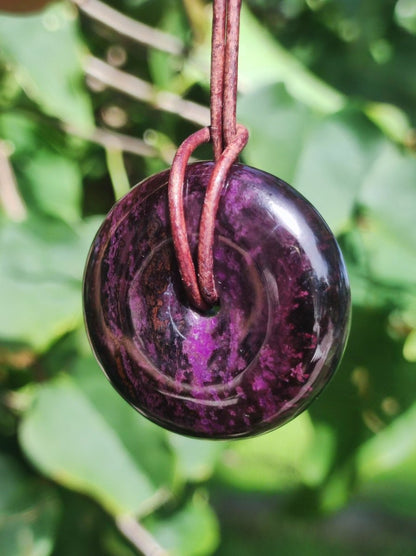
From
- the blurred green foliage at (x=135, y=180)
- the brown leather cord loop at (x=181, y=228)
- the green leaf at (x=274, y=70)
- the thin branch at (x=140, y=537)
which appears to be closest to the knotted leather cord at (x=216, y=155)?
the brown leather cord loop at (x=181, y=228)

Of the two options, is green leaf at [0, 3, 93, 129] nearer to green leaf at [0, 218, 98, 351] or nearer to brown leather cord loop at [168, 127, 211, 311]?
green leaf at [0, 218, 98, 351]

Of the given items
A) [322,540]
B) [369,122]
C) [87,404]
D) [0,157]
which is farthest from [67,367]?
[322,540]

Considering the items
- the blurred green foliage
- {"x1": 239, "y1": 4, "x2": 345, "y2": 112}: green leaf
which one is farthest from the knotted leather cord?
{"x1": 239, "y1": 4, "x2": 345, "y2": 112}: green leaf

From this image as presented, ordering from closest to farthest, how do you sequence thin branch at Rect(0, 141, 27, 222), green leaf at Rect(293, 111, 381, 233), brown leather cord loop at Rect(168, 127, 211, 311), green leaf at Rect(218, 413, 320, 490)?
1. brown leather cord loop at Rect(168, 127, 211, 311)
2. green leaf at Rect(293, 111, 381, 233)
3. thin branch at Rect(0, 141, 27, 222)
4. green leaf at Rect(218, 413, 320, 490)

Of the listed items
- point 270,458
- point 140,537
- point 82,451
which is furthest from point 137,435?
point 270,458

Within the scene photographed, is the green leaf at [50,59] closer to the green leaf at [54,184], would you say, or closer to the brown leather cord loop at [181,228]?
the green leaf at [54,184]

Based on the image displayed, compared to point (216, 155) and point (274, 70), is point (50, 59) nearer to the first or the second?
point (274, 70)

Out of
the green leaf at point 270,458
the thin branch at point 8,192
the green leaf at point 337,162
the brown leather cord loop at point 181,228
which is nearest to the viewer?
the brown leather cord loop at point 181,228
